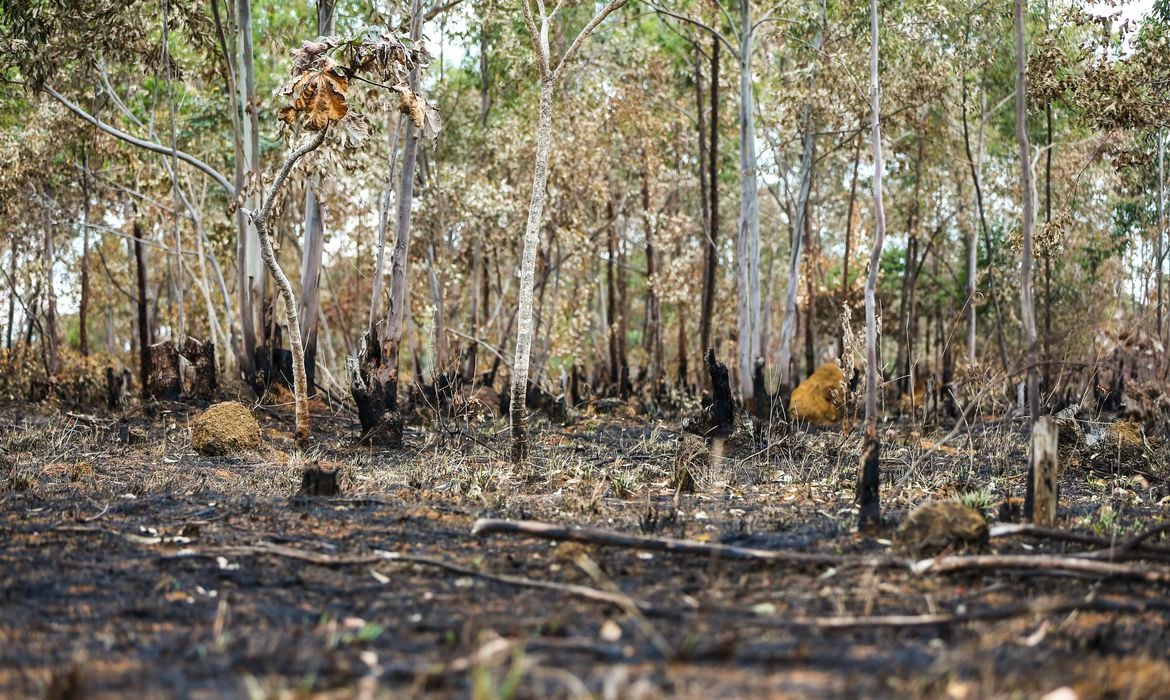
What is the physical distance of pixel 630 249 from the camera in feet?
100

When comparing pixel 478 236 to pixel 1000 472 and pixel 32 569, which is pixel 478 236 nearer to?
pixel 1000 472

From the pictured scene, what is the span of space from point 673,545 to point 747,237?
37.0 ft

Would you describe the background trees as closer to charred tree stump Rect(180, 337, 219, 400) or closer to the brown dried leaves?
charred tree stump Rect(180, 337, 219, 400)

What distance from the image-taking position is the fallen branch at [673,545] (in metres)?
4.23

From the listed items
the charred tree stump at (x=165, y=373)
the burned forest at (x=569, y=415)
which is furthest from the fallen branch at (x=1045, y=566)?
the charred tree stump at (x=165, y=373)

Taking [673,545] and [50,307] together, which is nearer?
[673,545]

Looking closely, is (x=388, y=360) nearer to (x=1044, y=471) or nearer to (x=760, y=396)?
(x=760, y=396)

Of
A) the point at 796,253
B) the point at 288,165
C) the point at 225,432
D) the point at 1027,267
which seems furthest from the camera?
the point at 796,253

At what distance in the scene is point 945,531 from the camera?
466 cm

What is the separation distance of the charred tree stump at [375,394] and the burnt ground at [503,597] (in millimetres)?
2160

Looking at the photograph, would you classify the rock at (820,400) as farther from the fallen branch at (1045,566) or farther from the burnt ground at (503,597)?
the fallen branch at (1045,566)

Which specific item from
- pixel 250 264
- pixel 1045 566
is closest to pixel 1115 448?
pixel 1045 566

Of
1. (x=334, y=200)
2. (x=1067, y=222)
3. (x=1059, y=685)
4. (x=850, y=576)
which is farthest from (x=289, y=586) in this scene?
(x=334, y=200)

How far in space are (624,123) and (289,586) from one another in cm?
1700
